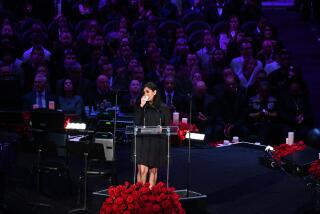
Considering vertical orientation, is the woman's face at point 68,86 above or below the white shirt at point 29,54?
below

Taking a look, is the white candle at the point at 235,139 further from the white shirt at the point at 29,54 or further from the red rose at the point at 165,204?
the red rose at the point at 165,204

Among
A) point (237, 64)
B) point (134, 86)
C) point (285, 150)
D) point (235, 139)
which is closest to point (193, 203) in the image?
point (285, 150)

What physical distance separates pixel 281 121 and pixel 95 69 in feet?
11.6

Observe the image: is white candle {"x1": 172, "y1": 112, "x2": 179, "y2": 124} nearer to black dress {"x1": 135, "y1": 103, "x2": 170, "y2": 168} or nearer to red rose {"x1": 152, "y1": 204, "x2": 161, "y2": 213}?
black dress {"x1": 135, "y1": 103, "x2": 170, "y2": 168}

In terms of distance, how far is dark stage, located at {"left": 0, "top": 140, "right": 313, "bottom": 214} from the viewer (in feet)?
29.6

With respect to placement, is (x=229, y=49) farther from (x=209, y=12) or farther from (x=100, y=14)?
(x=100, y=14)

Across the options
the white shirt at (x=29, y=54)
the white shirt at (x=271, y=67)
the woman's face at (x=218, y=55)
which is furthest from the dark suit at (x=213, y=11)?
the white shirt at (x=29, y=54)

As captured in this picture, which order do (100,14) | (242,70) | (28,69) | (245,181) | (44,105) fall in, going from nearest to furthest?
1. (245,181)
2. (44,105)
3. (28,69)
4. (242,70)
5. (100,14)

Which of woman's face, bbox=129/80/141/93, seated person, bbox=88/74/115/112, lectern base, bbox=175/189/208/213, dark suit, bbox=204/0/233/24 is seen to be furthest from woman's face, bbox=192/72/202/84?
lectern base, bbox=175/189/208/213

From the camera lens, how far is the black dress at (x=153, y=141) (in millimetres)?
8836

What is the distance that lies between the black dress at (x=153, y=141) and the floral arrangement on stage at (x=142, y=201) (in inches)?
64.8

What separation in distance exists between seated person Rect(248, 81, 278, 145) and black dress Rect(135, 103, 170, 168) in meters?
4.30

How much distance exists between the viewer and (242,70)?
1440 centimetres

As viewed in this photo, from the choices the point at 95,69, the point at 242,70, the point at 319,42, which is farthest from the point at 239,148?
the point at 319,42
